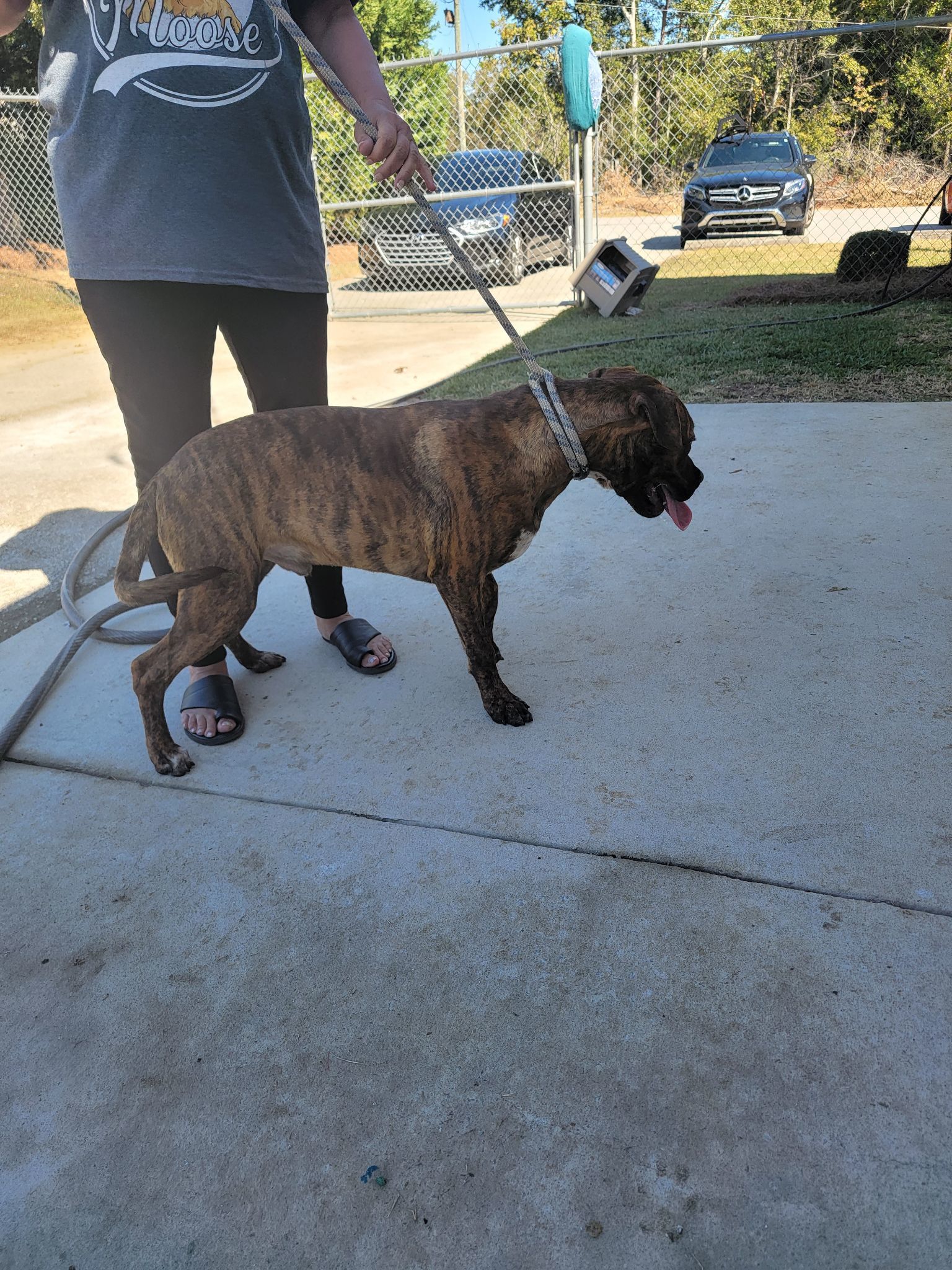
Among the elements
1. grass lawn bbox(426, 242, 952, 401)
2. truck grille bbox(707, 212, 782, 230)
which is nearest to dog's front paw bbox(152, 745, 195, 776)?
grass lawn bbox(426, 242, 952, 401)

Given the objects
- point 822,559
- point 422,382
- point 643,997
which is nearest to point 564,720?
point 643,997

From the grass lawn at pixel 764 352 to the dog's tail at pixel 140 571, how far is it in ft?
12.2

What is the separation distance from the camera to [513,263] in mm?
11055

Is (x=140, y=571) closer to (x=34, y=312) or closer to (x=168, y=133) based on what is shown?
(x=168, y=133)

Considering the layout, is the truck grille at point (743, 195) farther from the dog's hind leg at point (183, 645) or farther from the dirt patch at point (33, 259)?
the dog's hind leg at point (183, 645)

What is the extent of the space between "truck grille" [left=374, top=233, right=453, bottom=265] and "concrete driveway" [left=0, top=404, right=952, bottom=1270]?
9046mm

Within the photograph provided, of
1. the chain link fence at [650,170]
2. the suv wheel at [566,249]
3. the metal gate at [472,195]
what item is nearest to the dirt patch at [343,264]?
the chain link fence at [650,170]

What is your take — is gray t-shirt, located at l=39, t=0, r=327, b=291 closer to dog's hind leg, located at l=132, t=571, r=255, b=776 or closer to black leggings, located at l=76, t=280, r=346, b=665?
black leggings, located at l=76, t=280, r=346, b=665

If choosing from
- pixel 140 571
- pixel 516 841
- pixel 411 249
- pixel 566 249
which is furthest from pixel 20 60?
pixel 516 841

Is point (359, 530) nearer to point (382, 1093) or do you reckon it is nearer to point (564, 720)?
point (564, 720)

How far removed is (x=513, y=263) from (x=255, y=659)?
9493mm

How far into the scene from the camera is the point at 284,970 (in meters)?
1.78

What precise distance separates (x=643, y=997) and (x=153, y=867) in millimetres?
1177

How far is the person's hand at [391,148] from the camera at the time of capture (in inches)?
90.7
